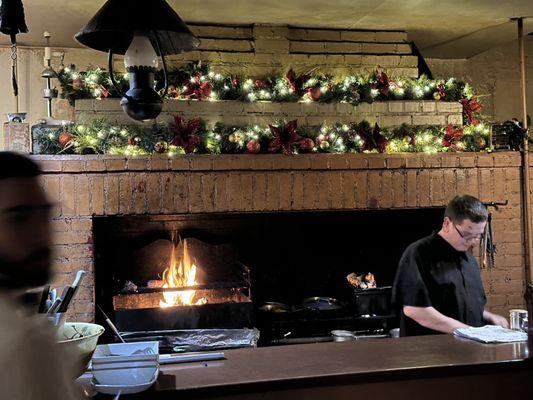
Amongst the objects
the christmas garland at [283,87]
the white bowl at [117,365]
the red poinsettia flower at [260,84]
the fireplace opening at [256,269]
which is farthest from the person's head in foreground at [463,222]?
the white bowl at [117,365]

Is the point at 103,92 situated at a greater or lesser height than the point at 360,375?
greater

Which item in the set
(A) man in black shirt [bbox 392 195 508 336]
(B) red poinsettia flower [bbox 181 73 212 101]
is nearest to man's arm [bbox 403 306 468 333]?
(A) man in black shirt [bbox 392 195 508 336]

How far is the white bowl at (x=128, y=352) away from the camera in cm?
216

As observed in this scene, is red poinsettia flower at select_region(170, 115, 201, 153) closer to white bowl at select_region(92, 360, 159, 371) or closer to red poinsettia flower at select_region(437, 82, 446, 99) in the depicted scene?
red poinsettia flower at select_region(437, 82, 446, 99)

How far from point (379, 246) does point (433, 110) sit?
1242 millimetres

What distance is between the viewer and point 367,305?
4.84 meters

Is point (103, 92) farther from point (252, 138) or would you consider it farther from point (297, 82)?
point (297, 82)

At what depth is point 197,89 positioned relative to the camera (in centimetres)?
461

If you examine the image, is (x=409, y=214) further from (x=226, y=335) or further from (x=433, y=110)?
(x=226, y=335)

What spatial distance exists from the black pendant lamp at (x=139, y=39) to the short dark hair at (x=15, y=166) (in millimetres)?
1060

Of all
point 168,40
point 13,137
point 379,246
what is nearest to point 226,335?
point 379,246

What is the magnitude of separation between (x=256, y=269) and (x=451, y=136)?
1.93m

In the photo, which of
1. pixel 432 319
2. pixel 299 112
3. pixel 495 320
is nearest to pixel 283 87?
pixel 299 112

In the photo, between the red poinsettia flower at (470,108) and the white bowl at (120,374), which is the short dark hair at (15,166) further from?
the red poinsettia flower at (470,108)
